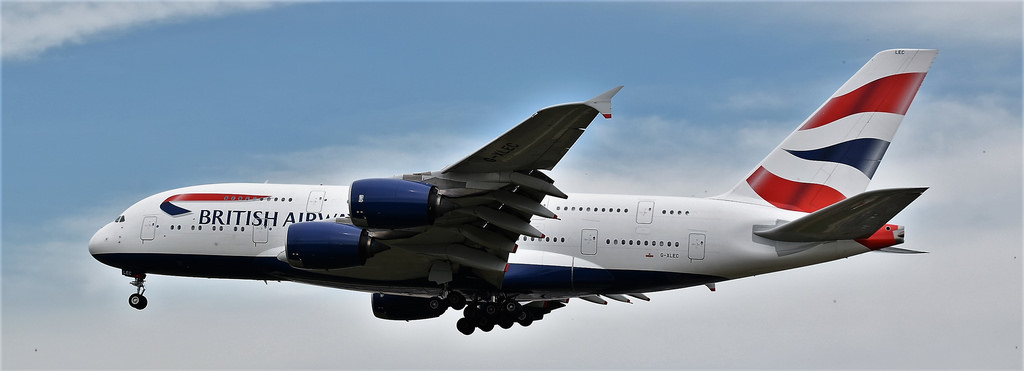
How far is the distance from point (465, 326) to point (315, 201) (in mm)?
5929

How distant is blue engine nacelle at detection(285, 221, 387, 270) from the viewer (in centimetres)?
3291

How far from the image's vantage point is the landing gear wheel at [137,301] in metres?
39.4

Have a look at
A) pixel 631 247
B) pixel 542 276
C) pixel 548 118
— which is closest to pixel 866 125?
pixel 631 247

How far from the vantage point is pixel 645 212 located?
117 feet

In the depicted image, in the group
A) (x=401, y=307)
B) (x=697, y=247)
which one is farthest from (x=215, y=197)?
(x=697, y=247)

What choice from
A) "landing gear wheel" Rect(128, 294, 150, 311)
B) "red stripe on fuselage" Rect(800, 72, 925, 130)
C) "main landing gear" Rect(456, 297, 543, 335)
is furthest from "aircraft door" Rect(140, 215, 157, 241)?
"red stripe on fuselage" Rect(800, 72, 925, 130)

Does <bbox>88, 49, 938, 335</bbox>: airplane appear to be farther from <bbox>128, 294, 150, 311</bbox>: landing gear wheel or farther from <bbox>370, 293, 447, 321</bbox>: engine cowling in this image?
<bbox>370, 293, 447, 321</bbox>: engine cowling

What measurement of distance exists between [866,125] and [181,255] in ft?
68.0

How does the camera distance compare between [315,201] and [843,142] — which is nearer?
[315,201]

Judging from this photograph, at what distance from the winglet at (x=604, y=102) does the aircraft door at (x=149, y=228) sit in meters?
18.5

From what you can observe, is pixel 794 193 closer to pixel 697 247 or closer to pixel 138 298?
pixel 697 247

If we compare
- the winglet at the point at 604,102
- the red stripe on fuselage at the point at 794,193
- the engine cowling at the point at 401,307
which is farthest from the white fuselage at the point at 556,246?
the winglet at the point at 604,102

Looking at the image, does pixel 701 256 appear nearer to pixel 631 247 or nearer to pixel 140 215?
pixel 631 247

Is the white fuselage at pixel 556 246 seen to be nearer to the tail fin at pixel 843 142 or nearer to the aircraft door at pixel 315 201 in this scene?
the aircraft door at pixel 315 201
